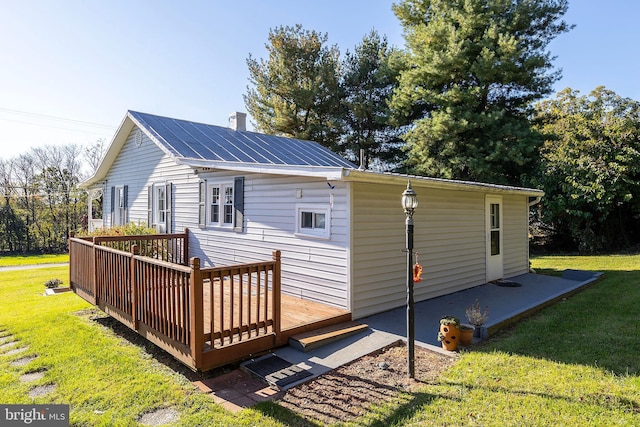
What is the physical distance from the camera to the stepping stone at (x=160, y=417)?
3051mm

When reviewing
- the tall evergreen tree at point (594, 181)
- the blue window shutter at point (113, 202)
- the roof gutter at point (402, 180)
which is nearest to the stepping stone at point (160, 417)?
the roof gutter at point (402, 180)

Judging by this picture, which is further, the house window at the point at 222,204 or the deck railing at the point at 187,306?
the house window at the point at 222,204

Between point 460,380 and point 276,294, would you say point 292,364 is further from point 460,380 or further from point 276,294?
point 460,380

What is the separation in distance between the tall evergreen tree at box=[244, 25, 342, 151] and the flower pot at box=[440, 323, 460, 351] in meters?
15.3

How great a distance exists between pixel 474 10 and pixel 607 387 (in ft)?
48.6

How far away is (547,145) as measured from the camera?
15.8 m

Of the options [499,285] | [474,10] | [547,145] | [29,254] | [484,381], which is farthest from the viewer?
[29,254]

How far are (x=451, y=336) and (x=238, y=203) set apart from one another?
4.83 meters

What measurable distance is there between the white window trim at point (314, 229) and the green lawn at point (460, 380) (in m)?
2.58

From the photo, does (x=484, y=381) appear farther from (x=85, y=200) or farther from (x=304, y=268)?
(x=85, y=200)

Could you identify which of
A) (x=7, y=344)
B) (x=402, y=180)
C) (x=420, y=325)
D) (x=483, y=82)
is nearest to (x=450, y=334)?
(x=420, y=325)

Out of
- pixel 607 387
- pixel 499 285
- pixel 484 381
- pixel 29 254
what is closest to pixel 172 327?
pixel 484 381

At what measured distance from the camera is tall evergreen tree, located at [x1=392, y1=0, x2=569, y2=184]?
13.6 m

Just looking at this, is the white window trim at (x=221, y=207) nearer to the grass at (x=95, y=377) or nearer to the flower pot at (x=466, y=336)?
the grass at (x=95, y=377)
